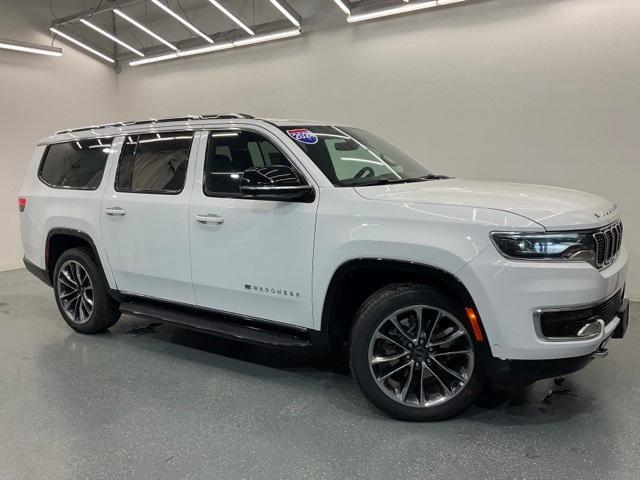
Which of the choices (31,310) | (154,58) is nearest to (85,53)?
(154,58)

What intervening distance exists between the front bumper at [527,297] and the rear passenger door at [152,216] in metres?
2.04

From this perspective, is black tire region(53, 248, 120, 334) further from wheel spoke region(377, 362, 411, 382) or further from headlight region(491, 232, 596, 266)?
headlight region(491, 232, 596, 266)

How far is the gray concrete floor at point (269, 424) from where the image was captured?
2428 millimetres

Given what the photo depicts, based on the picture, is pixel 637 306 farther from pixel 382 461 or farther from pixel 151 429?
pixel 151 429

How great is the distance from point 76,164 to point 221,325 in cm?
214

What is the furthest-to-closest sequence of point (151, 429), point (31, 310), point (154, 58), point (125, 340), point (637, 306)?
1. point (154, 58)
2. point (31, 310)
3. point (637, 306)
4. point (125, 340)
5. point (151, 429)

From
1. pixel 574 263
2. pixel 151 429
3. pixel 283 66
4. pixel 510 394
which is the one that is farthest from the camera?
pixel 283 66

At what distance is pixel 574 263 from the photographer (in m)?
2.40

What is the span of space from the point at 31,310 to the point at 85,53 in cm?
541

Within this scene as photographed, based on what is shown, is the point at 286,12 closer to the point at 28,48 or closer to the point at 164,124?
the point at 164,124

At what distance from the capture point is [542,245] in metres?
2.40

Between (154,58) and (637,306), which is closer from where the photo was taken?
(637,306)

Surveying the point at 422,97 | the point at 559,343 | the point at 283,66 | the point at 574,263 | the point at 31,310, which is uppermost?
the point at 283,66

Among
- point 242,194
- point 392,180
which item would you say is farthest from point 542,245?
point 242,194
